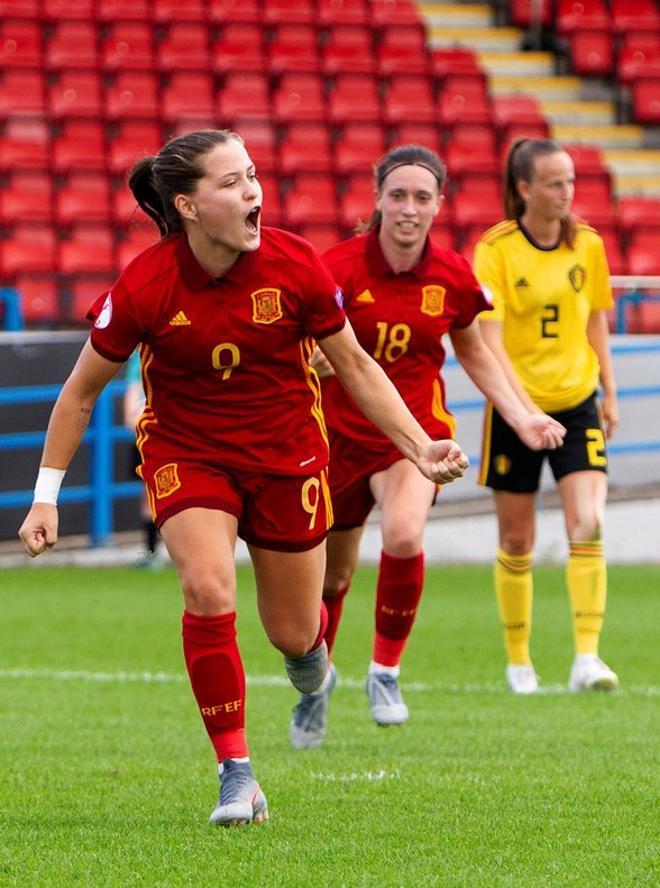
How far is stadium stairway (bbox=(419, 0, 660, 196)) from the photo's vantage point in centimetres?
2100

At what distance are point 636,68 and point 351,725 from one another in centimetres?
1567

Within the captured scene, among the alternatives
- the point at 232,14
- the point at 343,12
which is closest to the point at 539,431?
the point at 232,14

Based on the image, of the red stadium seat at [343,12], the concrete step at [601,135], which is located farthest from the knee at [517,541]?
the red stadium seat at [343,12]

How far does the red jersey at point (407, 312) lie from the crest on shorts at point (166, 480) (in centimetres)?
183

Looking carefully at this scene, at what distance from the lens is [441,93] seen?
67.9 feet

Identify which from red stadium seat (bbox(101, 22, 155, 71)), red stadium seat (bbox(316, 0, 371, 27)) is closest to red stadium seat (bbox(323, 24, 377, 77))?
red stadium seat (bbox(316, 0, 371, 27))

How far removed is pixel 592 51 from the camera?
21.7 m

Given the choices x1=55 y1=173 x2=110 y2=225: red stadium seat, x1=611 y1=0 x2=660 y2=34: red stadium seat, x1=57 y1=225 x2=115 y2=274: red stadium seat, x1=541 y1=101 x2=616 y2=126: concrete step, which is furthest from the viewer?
x1=611 y1=0 x2=660 y2=34: red stadium seat

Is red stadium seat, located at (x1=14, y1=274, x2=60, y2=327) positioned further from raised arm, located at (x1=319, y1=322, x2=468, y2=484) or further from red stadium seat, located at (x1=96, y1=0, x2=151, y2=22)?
raised arm, located at (x1=319, y1=322, x2=468, y2=484)

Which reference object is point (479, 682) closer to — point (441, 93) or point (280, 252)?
point (280, 252)

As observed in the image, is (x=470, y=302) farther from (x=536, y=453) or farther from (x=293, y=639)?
(x=293, y=639)

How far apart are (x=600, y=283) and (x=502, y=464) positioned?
35.3 inches

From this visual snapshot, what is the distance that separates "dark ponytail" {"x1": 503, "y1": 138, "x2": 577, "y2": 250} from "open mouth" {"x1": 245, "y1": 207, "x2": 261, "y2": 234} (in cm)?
319

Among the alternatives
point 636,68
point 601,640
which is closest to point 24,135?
point 636,68
